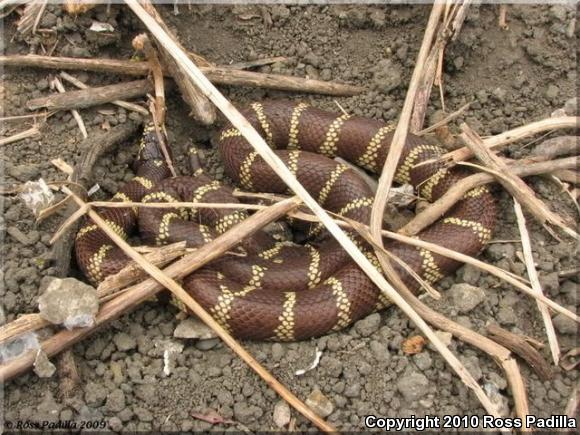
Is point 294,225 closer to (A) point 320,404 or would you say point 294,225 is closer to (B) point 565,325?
(A) point 320,404

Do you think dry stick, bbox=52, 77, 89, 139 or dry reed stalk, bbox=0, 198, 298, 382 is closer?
dry reed stalk, bbox=0, 198, 298, 382

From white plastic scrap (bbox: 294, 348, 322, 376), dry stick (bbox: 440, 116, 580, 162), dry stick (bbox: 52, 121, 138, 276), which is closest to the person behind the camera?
white plastic scrap (bbox: 294, 348, 322, 376)

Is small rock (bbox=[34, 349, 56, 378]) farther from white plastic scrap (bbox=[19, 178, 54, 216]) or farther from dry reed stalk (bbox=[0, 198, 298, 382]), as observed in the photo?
white plastic scrap (bbox=[19, 178, 54, 216])

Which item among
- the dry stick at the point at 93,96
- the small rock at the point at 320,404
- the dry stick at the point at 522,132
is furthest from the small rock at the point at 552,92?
the dry stick at the point at 93,96

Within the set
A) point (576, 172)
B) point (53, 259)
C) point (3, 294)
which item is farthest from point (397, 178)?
point (3, 294)

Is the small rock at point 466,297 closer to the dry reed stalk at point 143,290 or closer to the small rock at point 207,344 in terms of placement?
the dry reed stalk at point 143,290

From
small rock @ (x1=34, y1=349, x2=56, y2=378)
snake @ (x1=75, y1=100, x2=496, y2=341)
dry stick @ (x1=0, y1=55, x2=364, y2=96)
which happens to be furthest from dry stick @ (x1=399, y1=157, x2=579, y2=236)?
small rock @ (x1=34, y1=349, x2=56, y2=378)

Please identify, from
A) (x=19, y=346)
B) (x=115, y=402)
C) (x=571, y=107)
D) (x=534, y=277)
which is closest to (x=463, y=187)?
(x=534, y=277)
